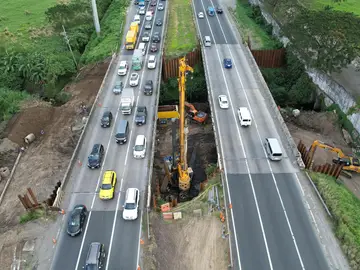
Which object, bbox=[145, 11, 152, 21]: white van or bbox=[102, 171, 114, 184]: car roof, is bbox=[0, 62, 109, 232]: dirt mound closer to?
bbox=[102, 171, 114, 184]: car roof

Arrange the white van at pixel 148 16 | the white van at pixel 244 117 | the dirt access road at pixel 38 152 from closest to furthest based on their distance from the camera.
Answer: the dirt access road at pixel 38 152 < the white van at pixel 244 117 < the white van at pixel 148 16

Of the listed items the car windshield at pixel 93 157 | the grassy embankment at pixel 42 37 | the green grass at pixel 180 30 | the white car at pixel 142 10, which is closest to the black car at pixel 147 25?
the green grass at pixel 180 30

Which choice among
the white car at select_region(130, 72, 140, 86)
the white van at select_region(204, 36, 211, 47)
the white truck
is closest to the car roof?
the white truck

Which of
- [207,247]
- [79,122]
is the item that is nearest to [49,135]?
[79,122]

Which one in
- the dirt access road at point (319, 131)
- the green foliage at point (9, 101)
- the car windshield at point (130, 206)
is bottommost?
the dirt access road at point (319, 131)

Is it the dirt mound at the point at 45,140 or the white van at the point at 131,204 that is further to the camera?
the dirt mound at the point at 45,140

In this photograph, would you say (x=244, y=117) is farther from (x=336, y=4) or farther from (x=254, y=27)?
(x=336, y=4)

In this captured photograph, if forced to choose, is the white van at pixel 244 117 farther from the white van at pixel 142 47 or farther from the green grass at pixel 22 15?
the green grass at pixel 22 15
